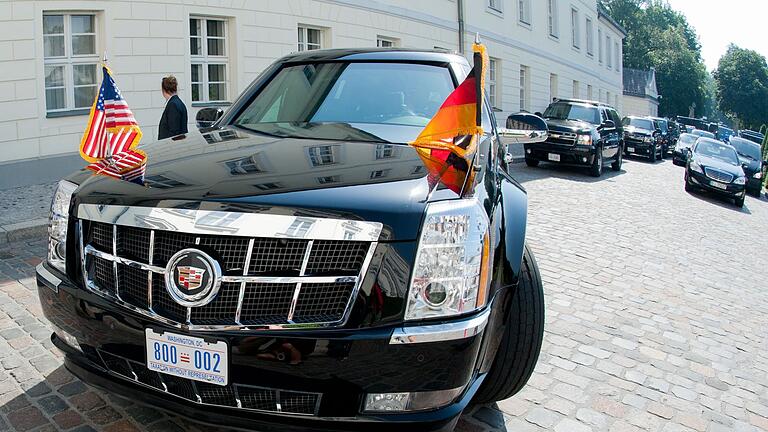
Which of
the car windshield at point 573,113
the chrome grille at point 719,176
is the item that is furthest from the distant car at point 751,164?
the car windshield at point 573,113

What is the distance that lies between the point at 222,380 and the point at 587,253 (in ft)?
19.5

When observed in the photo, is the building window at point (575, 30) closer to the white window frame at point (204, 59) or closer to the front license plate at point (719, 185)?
the front license plate at point (719, 185)

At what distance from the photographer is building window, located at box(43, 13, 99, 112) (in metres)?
10.1

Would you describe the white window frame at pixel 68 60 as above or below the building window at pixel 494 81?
below

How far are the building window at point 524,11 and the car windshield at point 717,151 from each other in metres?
9.74

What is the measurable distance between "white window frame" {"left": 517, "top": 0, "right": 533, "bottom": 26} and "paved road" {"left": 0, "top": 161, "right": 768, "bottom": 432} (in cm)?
1817

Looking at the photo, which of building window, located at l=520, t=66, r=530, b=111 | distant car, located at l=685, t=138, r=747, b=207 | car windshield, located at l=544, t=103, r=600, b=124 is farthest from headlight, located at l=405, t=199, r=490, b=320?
building window, located at l=520, t=66, r=530, b=111

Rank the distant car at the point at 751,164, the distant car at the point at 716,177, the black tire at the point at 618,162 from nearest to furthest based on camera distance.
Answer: the distant car at the point at 716,177
the black tire at the point at 618,162
the distant car at the point at 751,164

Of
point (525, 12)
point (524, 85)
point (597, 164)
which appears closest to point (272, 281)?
point (597, 164)

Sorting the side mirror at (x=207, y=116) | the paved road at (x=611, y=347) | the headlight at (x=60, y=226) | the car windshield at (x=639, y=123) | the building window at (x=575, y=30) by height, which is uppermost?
the building window at (x=575, y=30)

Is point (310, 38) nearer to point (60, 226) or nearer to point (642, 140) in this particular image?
point (60, 226)

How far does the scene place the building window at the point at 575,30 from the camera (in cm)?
3284

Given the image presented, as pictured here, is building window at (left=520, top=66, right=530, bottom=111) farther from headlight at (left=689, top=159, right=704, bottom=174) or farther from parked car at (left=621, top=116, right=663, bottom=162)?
headlight at (left=689, top=159, right=704, bottom=174)

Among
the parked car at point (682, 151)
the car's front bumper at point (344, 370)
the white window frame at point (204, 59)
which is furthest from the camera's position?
the parked car at point (682, 151)
